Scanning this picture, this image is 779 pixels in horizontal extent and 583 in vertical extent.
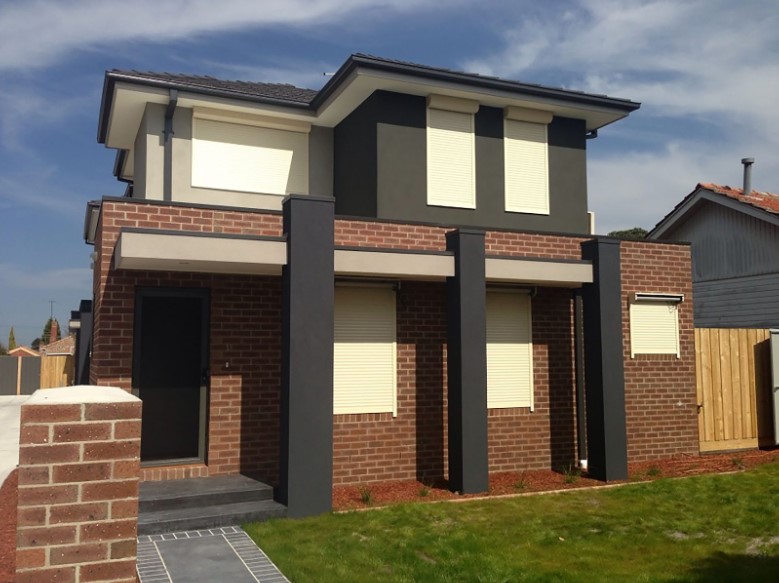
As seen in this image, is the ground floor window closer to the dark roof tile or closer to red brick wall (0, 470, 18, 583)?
the dark roof tile

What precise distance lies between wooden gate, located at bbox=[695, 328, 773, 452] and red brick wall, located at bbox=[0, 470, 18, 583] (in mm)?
10353

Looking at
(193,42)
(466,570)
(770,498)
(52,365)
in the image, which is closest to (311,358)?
(466,570)

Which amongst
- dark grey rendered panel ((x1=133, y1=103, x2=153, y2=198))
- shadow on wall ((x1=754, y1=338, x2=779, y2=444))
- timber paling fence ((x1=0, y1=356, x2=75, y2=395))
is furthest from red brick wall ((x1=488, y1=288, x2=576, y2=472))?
timber paling fence ((x1=0, y1=356, x2=75, y2=395))

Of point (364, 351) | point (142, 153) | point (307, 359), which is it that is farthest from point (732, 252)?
point (142, 153)

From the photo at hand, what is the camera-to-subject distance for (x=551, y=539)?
7.05 m

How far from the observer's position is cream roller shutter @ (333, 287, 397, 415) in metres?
9.73

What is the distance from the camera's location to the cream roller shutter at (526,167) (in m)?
12.4

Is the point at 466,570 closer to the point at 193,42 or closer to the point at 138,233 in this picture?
the point at 138,233

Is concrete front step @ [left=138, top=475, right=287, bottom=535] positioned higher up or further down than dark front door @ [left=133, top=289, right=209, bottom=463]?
further down

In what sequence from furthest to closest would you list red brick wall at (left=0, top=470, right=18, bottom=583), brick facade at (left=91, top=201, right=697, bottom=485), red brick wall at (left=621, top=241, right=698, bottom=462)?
red brick wall at (left=621, top=241, right=698, bottom=462)
brick facade at (left=91, top=201, right=697, bottom=485)
red brick wall at (left=0, top=470, right=18, bottom=583)

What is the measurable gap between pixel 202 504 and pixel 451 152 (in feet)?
23.3

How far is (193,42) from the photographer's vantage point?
1023cm

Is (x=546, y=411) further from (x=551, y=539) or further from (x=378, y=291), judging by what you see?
(x=551, y=539)

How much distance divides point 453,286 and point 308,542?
161 inches
